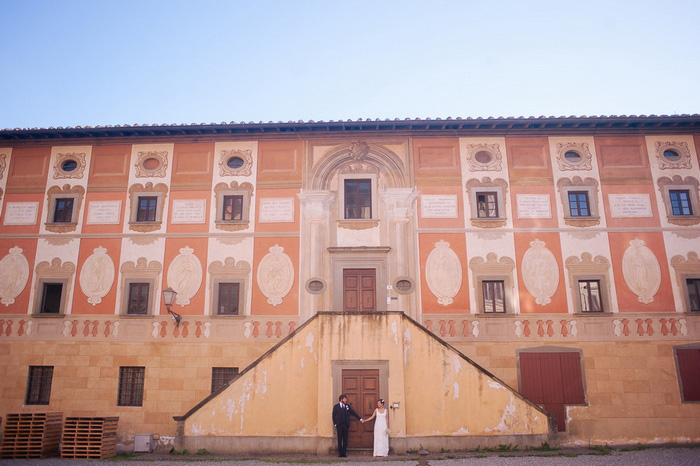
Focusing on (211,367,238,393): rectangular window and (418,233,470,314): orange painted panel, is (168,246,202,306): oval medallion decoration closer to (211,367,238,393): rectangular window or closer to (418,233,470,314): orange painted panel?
(211,367,238,393): rectangular window

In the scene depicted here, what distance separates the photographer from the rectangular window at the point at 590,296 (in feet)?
56.5

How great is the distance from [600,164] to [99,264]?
59.0 feet

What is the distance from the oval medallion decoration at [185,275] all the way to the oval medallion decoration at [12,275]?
518cm

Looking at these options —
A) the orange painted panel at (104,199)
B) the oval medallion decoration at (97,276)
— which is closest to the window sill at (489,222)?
the orange painted panel at (104,199)

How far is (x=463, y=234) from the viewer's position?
17.8 meters

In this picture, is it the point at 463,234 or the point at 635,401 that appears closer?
the point at 635,401

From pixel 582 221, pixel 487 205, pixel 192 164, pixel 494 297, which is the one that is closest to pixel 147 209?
pixel 192 164

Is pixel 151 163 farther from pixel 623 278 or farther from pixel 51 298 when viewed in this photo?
pixel 623 278

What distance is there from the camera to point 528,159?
18609mm

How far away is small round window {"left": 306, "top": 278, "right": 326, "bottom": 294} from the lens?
56.9ft

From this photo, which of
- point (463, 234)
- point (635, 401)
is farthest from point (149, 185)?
point (635, 401)

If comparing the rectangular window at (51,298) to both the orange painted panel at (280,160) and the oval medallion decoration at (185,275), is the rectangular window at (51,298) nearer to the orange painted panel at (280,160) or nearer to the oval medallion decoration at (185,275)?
the oval medallion decoration at (185,275)

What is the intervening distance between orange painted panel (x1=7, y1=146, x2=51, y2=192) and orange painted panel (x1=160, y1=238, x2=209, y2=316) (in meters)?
5.49

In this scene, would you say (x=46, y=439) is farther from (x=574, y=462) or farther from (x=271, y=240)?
(x=574, y=462)
